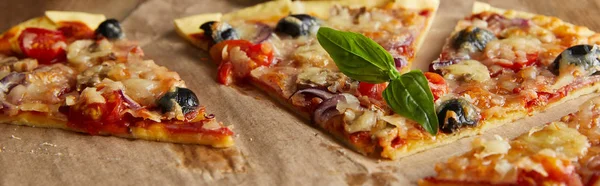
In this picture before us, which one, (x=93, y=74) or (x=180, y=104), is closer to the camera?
(x=180, y=104)

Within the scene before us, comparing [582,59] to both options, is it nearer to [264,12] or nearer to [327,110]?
[327,110]

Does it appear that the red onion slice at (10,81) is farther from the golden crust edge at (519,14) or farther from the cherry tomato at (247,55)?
the golden crust edge at (519,14)

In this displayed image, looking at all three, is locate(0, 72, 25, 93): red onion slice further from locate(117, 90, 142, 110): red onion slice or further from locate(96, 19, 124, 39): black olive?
locate(96, 19, 124, 39): black olive

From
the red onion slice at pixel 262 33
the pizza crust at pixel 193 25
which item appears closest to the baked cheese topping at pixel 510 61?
the red onion slice at pixel 262 33

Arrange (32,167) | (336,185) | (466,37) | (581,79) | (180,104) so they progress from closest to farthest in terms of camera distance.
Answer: (336,185) < (32,167) < (180,104) < (581,79) < (466,37)

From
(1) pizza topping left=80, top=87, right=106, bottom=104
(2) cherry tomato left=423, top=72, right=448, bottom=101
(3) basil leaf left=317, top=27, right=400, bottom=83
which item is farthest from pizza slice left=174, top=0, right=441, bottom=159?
(1) pizza topping left=80, top=87, right=106, bottom=104

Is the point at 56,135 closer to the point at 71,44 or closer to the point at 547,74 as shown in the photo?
the point at 71,44

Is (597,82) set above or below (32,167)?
above

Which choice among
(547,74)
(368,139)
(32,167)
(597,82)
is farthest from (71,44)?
(597,82)
